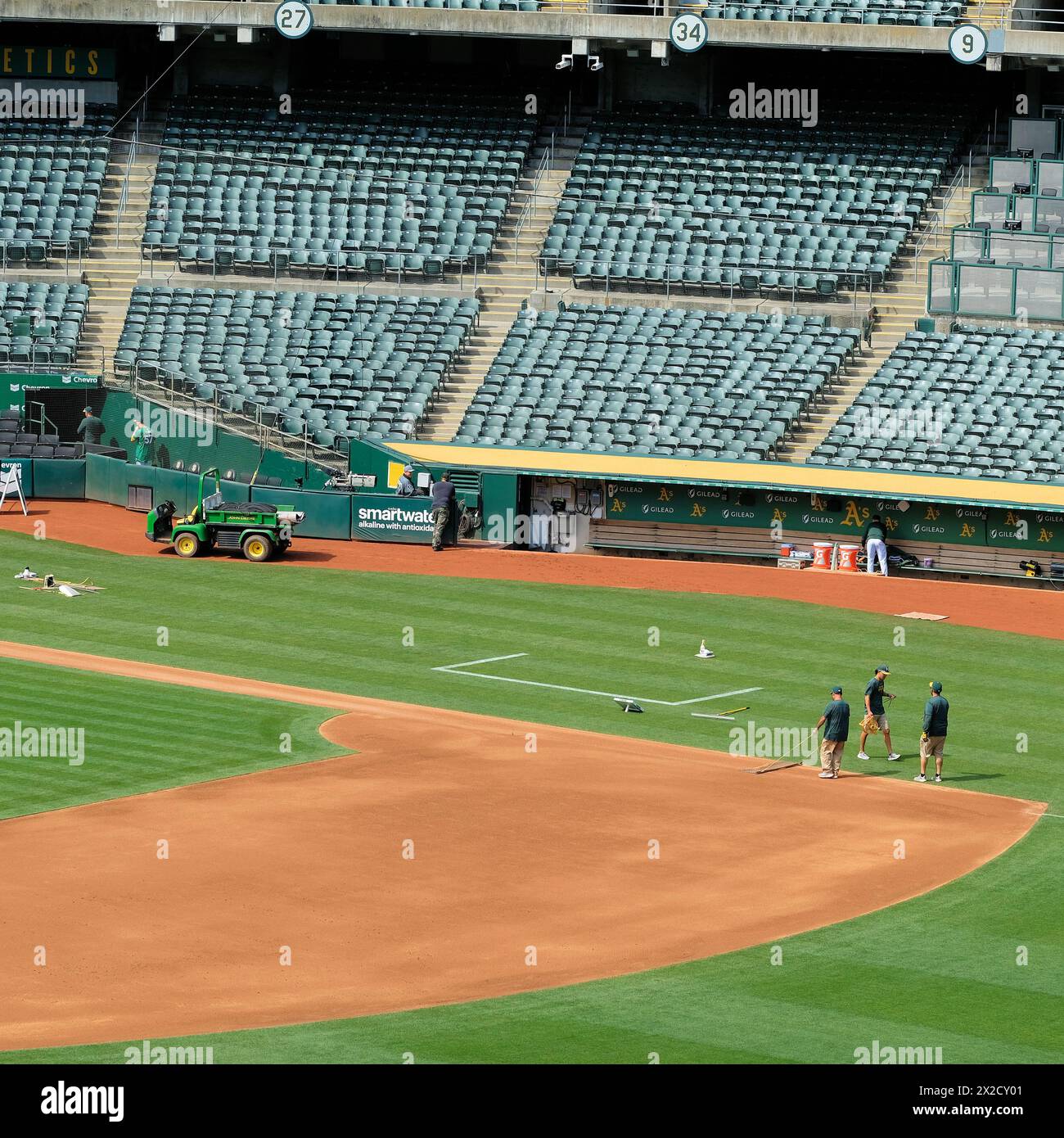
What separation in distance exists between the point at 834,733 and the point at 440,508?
20.1m

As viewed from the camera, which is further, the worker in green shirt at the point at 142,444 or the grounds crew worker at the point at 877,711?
the worker in green shirt at the point at 142,444

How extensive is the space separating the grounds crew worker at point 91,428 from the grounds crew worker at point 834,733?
29.9 meters

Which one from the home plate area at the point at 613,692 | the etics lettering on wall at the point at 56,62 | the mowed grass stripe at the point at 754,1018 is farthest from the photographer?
the etics lettering on wall at the point at 56,62

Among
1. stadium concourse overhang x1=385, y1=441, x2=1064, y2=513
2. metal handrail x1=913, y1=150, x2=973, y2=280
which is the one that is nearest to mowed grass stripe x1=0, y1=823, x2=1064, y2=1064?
stadium concourse overhang x1=385, y1=441, x2=1064, y2=513

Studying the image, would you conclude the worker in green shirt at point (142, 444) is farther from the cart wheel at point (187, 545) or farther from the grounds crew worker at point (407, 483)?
the grounds crew worker at point (407, 483)

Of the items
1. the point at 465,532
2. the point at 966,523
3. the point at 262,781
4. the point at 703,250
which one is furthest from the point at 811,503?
the point at 262,781

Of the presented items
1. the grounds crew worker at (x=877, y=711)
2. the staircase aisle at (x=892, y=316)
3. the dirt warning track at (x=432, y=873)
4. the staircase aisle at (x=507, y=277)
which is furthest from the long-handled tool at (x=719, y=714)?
the staircase aisle at (x=507, y=277)

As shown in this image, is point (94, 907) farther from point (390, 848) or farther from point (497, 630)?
point (497, 630)

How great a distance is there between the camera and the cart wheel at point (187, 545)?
48.0 m

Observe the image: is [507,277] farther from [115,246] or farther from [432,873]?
[432,873]

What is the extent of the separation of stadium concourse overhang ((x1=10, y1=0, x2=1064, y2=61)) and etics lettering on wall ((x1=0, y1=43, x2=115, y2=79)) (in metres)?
3.17

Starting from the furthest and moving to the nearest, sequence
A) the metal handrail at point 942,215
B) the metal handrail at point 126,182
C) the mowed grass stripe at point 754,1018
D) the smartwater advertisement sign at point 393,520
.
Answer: the metal handrail at point 126,182, the metal handrail at point 942,215, the smartwater advertisement sign at point 393,520, the mowed grass stripe at point 754,1018

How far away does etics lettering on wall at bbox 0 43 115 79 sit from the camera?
66.6 metres

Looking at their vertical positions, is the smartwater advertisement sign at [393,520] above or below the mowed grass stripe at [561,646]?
above
